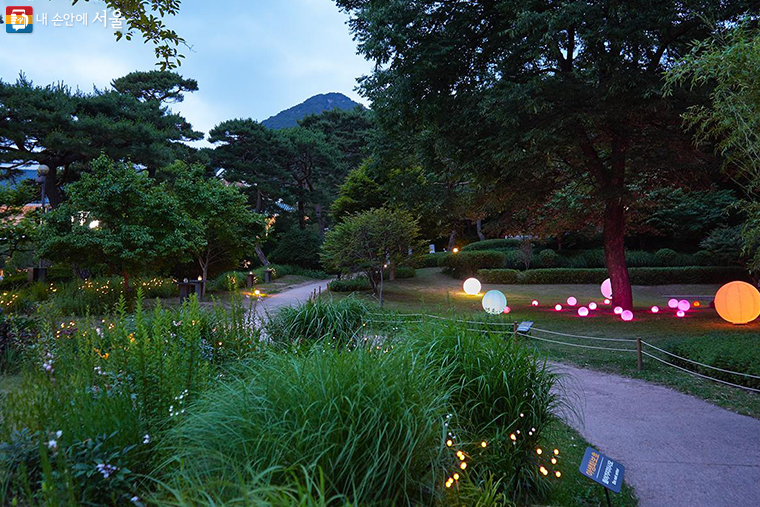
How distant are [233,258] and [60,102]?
8.48 m

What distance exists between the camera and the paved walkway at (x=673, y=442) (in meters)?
3.18

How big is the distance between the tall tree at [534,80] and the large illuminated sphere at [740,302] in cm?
322

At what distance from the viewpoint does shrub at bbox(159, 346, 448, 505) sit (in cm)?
184

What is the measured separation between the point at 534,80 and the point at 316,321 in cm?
693

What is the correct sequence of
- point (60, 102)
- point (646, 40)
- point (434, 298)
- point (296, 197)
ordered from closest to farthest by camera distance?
point (646, 40) < point (60, 102) < point (434, 298) < point (296, 197)

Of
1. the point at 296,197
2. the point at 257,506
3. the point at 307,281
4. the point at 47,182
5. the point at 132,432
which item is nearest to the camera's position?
the point at 257,506

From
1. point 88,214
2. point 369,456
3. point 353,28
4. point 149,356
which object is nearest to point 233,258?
point 88,214

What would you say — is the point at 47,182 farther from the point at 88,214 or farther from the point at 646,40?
the point at 646,40

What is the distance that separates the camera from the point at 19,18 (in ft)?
16.1

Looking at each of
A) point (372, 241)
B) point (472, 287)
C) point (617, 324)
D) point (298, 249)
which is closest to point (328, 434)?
point (617, 324)

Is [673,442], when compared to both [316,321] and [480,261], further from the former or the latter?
[480,261]

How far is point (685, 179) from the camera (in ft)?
38.4

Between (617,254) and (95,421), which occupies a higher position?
(617,254)

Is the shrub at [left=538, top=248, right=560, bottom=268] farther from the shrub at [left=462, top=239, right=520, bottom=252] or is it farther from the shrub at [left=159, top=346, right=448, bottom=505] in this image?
the shrub at [left=159, top=346, right=448, bottom=505]
